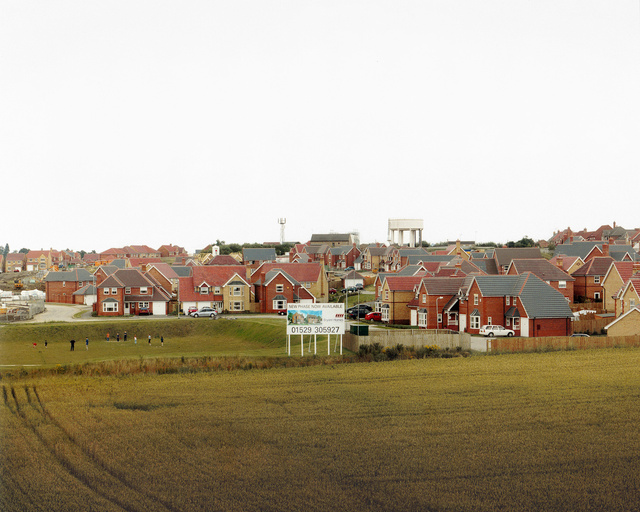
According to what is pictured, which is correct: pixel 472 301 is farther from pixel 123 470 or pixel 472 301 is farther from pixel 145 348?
pixel 123 470

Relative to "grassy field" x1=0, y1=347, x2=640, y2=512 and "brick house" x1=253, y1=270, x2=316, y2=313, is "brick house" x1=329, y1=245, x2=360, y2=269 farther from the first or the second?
"grassy field" x1=0, y1=347, x2=640, y2=512

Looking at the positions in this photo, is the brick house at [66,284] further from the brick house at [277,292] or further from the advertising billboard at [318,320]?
the advertising billboard at [318,320]

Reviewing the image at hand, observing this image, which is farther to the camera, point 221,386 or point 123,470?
point 221,386

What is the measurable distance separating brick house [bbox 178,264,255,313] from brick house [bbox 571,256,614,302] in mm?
34930

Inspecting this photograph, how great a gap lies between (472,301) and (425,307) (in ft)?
17.3

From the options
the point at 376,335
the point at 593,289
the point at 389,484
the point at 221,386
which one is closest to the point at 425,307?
the point at 376,335

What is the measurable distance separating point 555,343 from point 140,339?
1332 inches

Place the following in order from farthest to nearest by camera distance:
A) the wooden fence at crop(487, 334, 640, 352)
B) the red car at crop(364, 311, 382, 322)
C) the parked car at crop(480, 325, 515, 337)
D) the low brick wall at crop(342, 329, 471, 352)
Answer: the red car at crop(364, 311, 382, 322) < the parked car at crop(480, 325, 515, 337) < the low brick wall at crop(342, 329, 471, 352) < the wooden fence at crop(487, 334, 640, 352)

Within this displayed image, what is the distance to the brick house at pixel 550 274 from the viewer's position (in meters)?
62.1

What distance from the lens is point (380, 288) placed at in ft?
225

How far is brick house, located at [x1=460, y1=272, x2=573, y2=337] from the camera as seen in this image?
4909cm

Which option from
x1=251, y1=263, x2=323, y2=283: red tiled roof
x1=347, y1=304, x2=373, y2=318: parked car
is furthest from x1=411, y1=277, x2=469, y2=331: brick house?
x1=251, y1=263, x2=323, y2=283: red tiled roof

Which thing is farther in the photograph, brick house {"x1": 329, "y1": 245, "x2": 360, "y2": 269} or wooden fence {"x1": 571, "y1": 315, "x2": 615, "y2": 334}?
brick house {"x1": 329, "y1": 245, "x2": 360, "y2": 269}

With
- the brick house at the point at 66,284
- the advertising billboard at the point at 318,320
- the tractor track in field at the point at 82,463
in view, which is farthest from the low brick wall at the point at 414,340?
the brick house at the point at 66,284
